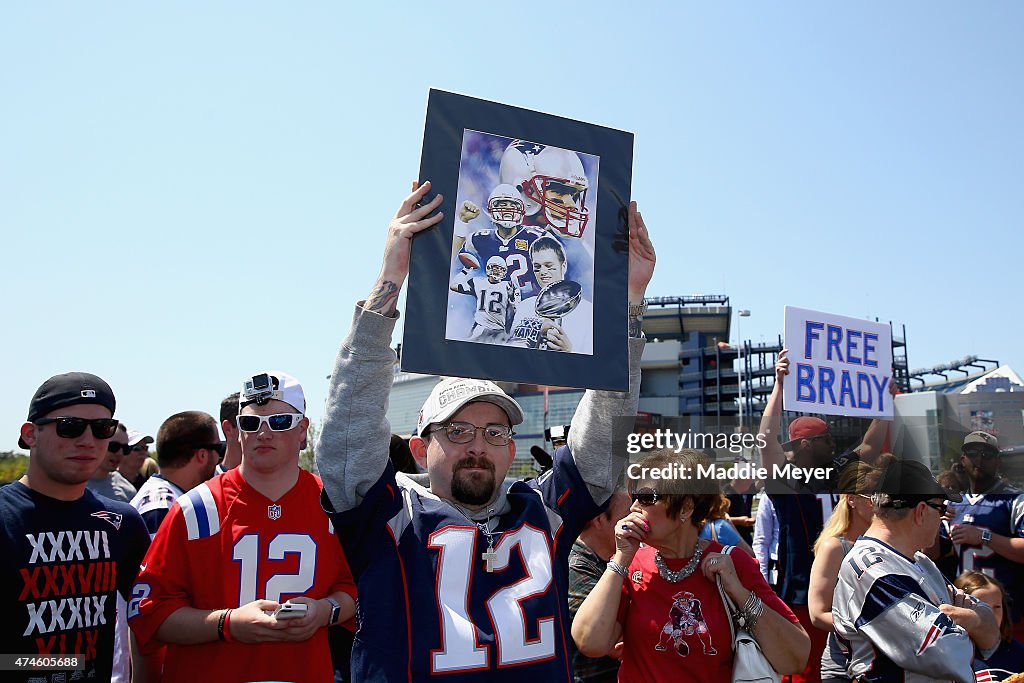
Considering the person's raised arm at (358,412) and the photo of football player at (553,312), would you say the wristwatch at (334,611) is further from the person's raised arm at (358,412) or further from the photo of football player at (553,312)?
the photo of football player at (553,312)

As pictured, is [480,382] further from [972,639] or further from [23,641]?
[972,639]

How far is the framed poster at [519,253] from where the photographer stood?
2988mm

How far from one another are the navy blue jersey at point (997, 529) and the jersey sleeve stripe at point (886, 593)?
287 centimetres

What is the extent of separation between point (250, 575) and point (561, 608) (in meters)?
1.51

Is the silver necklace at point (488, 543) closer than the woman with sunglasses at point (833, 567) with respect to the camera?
Yes

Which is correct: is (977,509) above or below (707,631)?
above

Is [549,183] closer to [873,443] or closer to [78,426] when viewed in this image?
[78,426]

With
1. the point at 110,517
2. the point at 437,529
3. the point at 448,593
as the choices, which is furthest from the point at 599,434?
the point at 110,517

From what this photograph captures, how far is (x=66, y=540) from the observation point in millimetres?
3689

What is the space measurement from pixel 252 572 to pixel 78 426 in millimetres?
1100

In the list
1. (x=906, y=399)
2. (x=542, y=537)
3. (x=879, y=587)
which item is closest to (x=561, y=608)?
(x=542, y=537)

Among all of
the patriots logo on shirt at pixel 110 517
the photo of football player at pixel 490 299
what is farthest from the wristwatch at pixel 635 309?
the patriots logo on shirt at pixel 110 517

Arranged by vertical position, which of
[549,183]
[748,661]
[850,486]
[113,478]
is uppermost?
[549,183]

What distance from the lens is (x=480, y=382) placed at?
308cm
